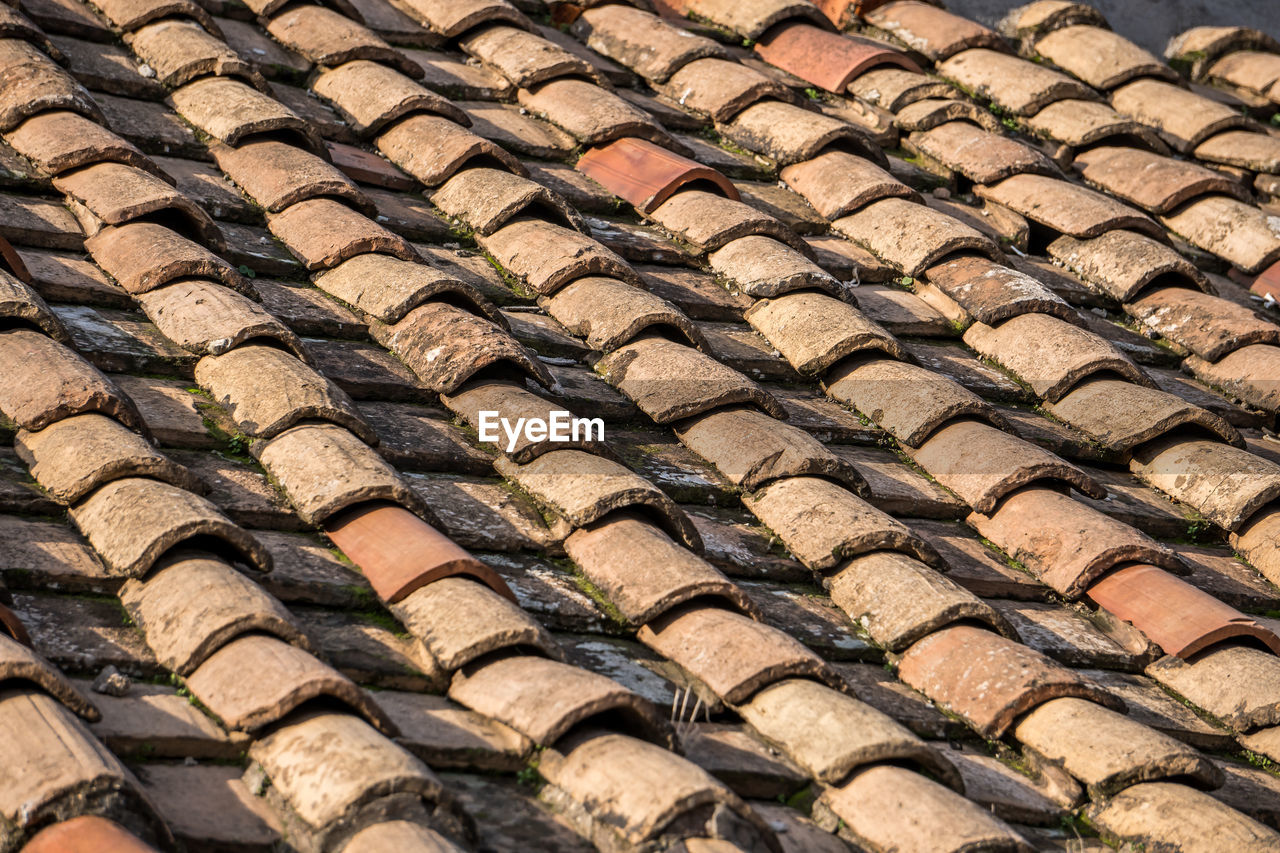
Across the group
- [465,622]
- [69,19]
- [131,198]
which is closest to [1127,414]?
[465,622]

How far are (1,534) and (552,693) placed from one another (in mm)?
1187

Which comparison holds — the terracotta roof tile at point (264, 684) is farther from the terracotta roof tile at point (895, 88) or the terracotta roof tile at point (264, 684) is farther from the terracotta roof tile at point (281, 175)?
the terracotta roof tile at point (895, 88)

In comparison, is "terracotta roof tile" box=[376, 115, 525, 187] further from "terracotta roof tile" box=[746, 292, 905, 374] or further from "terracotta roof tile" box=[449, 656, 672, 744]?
"terracotta roof tile" box=[449, 656, 672, 744]

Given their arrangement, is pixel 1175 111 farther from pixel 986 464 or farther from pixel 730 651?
pixel 730 651

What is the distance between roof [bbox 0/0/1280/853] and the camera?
2.48m

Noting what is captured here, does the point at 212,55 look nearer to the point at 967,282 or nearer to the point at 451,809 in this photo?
the point at 967,282

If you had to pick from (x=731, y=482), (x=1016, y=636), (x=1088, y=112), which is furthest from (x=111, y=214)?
(x=1088, y=112)

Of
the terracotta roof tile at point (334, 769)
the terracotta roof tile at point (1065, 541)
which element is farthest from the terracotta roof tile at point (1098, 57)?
the terracotta roof tile at point (334, 769)

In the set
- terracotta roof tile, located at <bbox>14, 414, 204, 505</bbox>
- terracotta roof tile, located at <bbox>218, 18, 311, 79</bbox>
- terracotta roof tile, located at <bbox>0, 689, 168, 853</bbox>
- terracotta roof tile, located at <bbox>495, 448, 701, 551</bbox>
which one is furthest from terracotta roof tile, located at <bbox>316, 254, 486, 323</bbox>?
terracotta roof tile, located at <bbox>0, 689, 168, 853</bbox>

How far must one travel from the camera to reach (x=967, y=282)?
4688mm

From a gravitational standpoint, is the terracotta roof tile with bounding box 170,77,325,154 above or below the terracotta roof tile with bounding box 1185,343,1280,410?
above

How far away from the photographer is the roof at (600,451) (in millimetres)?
2479

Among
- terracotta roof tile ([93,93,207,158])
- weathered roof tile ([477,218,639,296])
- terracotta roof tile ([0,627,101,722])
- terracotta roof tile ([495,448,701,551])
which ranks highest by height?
terracotta roof tile ([93,93,207,158])

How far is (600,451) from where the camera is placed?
3.36 meters
